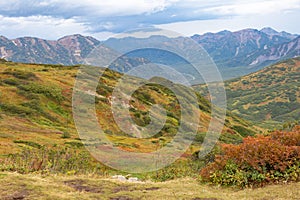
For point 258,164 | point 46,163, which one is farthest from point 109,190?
point 46,163

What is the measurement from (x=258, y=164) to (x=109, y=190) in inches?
321

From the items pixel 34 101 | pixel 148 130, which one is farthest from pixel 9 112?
pixel 148 130

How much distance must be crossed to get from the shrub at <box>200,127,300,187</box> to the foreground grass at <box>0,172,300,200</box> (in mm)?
837

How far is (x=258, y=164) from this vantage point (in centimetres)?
1878

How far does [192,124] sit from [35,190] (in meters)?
85.0

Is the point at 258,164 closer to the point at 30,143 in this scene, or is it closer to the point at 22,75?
the point at 30,143

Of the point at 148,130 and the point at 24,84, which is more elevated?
the point at 24,84

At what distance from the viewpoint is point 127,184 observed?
1856cm

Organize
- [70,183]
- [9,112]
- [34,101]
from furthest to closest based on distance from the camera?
[34,101]
[9,112]
[70,183]

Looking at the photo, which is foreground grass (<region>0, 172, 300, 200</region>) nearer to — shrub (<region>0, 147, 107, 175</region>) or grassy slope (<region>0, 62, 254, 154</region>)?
shrub (<region>0, 147, 107, 175</region>)

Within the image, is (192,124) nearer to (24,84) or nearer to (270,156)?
(24,84)

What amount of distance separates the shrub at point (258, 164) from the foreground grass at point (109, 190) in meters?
0.84

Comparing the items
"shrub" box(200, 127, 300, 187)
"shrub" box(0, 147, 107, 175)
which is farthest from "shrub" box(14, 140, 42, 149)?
"shrub" box(200, 127, 300, 187)

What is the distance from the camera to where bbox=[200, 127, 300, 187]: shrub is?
1808 centimetres
